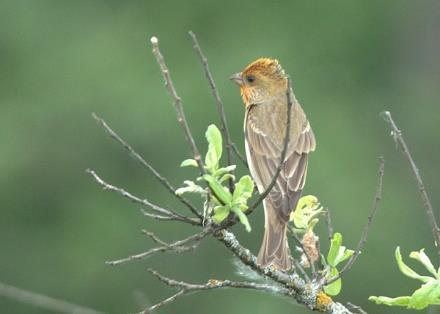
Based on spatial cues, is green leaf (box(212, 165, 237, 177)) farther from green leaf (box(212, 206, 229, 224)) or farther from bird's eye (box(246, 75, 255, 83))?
bird's eye (box(246, 75, 255, 83))

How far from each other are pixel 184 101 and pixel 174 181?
1.92m

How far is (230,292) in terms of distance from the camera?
880 inches

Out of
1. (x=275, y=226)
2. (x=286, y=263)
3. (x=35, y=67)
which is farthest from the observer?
(x=35, y=67)

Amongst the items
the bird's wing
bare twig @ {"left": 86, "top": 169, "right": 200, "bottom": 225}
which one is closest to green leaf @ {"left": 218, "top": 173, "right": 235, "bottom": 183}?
bare twig @ {"left": 86, "top": 169, "right": 200, "bottom": 225}

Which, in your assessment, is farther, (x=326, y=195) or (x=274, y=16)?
(x=274, y=16)

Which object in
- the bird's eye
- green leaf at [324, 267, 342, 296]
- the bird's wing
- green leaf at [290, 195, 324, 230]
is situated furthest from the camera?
the bird's eye

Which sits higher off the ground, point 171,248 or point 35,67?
point 35,67

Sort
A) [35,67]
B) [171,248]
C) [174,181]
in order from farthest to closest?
1. [35,67]
2. [174,181]
3. [171,248]

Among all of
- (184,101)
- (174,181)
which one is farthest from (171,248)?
(184,101)

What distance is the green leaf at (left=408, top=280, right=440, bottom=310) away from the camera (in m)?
6.35

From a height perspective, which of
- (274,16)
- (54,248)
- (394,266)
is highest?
(274,16)

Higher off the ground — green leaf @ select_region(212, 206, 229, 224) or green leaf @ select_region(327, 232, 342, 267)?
green leaf @ select_region(212, 206, 229, 224)

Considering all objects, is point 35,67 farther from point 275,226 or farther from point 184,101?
point 275,226

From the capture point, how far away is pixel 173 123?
2372cm
